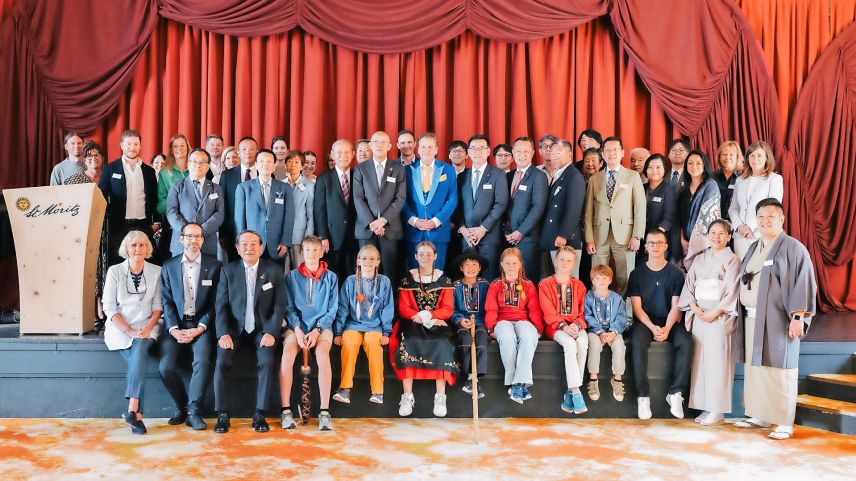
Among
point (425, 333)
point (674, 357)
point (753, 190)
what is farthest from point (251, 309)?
point (753, 190)

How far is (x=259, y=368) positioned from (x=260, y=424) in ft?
1.02

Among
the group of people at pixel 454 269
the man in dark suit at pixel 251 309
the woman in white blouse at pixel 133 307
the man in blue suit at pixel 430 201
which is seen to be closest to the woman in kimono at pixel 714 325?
the group of people at pixel 454 269

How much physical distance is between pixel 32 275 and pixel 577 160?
13.7 ft

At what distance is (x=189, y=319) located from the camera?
A: 4094 millimetres

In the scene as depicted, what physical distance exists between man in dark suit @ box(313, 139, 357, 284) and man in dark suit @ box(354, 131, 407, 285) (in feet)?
0.39

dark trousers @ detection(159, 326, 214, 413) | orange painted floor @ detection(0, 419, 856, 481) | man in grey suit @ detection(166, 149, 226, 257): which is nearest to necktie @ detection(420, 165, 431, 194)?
man in grey suit @ detection(166, 149, 226, 257)

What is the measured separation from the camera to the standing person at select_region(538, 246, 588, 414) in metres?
4.20

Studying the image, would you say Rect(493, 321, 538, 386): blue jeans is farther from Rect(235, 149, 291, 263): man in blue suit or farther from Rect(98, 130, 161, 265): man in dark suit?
Rect(98, 130, 161, 265): man in dark suit

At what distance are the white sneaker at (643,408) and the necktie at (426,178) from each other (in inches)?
73.9

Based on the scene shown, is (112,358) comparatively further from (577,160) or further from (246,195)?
(577,160)

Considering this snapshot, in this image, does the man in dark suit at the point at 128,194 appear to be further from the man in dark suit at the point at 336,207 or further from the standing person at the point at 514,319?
the standing person at the point at 514,319

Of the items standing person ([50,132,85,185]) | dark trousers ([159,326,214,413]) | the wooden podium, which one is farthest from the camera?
standing person ([50,132,85,185])

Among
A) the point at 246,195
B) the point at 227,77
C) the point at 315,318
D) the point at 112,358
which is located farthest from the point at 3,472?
the point at 227,77

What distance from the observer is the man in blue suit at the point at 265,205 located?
4715 mm
